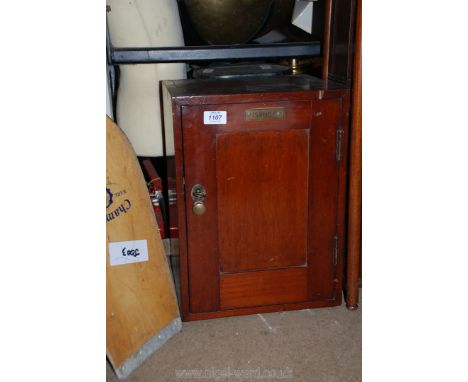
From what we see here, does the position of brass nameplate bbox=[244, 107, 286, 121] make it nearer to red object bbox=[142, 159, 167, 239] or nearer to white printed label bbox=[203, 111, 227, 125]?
white printed label bbox=[203, 111, 227, 125]

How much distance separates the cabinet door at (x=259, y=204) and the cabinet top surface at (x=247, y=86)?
2.3 inches

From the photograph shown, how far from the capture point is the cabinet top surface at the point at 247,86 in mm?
1666

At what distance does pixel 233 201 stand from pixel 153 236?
30 cm

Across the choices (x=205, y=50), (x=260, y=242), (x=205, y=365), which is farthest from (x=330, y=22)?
(x=205, y=365)

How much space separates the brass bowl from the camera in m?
2.11

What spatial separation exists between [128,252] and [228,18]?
1.12 metres

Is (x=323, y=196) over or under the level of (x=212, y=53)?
under

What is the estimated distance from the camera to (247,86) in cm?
179

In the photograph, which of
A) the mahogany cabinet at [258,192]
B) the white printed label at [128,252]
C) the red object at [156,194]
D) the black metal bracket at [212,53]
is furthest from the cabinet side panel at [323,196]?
the red object at [156,194]

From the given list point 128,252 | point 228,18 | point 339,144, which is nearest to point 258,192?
point 339,144

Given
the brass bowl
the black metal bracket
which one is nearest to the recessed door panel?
the black metal bracket

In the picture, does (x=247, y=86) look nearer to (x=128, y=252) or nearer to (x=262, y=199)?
(x=262, y=199)

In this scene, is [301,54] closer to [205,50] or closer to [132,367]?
[205,50]

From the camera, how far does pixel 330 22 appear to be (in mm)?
1924
